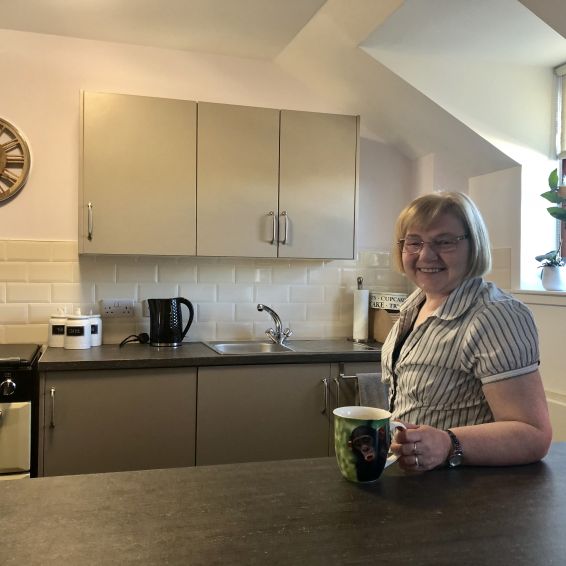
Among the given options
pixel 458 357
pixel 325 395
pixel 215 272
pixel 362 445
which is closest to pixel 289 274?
pixel 215 272

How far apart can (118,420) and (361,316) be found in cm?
143

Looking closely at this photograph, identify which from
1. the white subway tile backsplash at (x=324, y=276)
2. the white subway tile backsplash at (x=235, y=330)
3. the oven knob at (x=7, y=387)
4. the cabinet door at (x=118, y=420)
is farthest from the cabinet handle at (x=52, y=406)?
the white subway tile backsplash at (x=324, y=276)

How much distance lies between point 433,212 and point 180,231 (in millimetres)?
1699

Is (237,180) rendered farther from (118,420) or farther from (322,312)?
(118,420)

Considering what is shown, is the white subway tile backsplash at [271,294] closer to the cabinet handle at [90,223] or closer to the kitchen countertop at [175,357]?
the kitchen countertop at [175,357]

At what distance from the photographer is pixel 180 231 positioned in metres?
2.80

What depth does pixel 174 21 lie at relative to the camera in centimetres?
276

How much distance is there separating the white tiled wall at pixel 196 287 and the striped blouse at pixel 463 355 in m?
1.93

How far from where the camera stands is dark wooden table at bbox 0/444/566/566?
29.7 inches

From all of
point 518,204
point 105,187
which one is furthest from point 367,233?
point 105,187

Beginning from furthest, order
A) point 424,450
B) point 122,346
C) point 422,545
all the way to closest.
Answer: point 122,346
point 424,450
point 422,545

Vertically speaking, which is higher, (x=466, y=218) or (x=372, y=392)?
(x=466, y=218)

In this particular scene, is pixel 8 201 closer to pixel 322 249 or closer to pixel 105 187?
pixel 105 187

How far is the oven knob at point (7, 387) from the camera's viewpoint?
7.57ft
